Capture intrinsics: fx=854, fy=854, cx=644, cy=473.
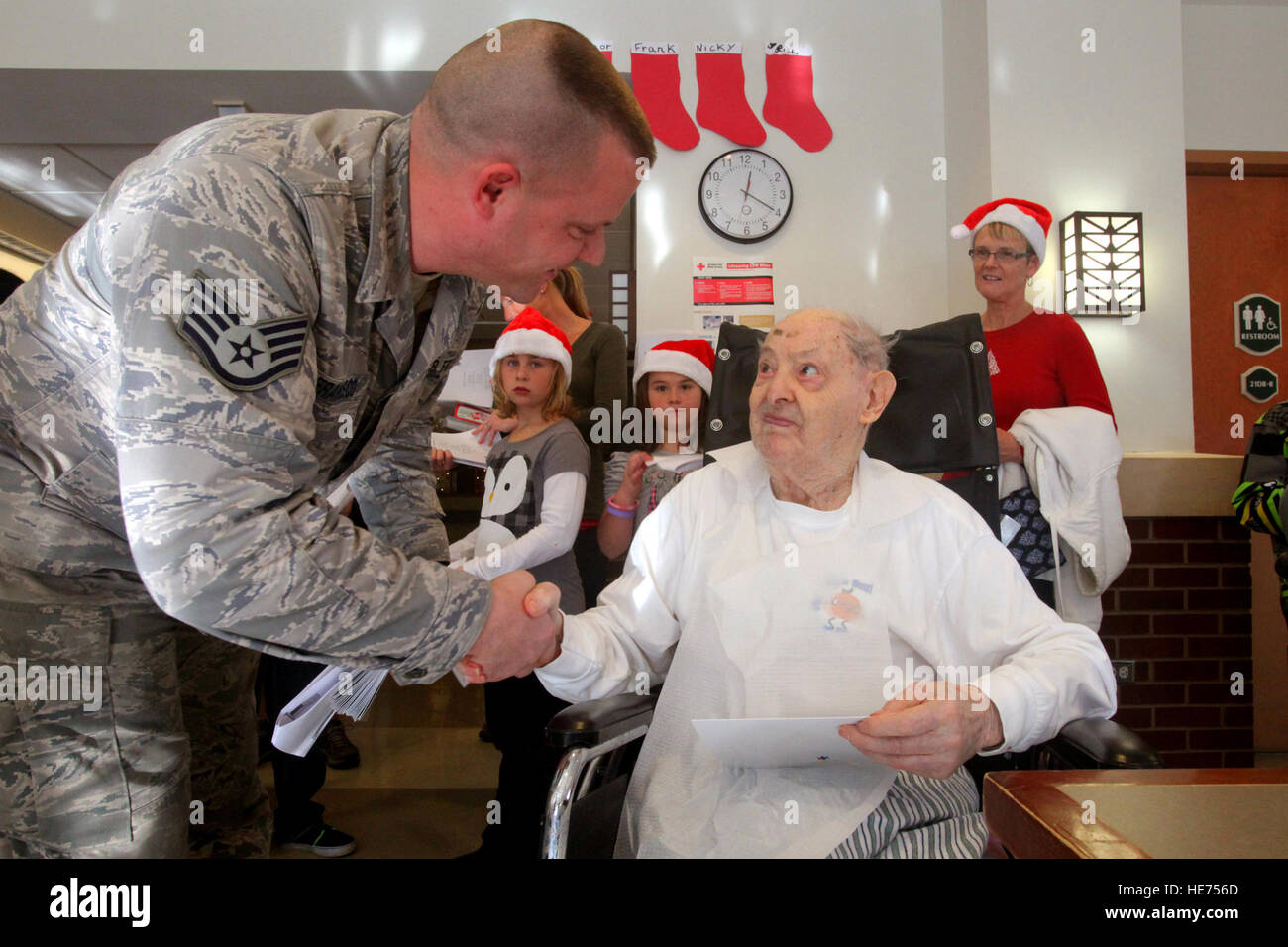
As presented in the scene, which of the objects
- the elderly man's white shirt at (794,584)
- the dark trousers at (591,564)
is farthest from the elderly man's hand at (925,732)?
the dark trousers at (591,564)

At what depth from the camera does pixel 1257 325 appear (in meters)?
3.65

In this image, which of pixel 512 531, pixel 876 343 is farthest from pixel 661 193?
pixel 876 343

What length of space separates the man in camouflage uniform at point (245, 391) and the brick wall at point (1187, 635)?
2586mm

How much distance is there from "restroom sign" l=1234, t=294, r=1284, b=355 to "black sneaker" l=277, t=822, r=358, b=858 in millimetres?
3925

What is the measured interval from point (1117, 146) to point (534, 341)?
2.58 metres

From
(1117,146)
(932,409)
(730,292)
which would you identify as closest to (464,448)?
(730,292)

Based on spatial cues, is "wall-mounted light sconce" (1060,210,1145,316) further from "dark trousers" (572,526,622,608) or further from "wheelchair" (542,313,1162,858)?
"dark trousers" (572,526,622,608)

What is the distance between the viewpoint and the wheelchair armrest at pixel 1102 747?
100cm

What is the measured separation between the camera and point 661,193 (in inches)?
146

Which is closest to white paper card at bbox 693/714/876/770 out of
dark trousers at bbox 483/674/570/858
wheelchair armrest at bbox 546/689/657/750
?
wheelchair armrest at bbox 546/689/657/750

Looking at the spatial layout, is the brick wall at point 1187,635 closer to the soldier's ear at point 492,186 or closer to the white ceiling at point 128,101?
the soldier's ear at point 492,186

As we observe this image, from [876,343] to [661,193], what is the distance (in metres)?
2.29

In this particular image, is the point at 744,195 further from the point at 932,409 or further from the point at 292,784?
the point at 292,784
